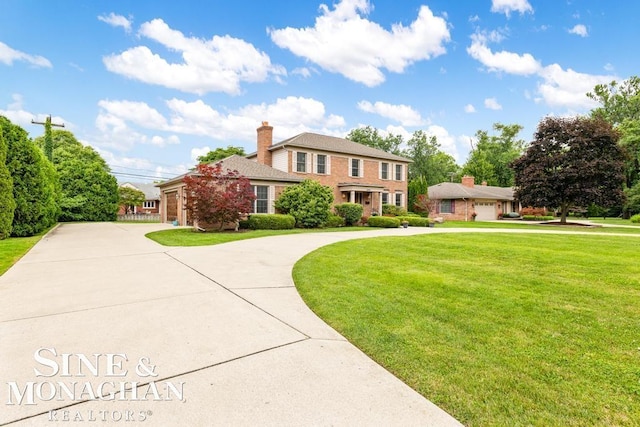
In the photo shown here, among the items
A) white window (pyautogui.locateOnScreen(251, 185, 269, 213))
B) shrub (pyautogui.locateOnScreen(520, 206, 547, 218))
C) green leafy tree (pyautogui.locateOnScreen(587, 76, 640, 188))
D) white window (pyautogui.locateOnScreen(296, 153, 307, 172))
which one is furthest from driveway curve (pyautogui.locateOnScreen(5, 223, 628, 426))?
green leafy tree (pyautogui.locateOnScreen(587, 76, 640, 188))

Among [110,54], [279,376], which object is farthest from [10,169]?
[279,376]

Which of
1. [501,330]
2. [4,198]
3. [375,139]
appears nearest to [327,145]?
[4,198]

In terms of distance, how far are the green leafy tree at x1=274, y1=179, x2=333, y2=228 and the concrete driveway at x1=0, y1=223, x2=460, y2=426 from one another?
12.6 metres

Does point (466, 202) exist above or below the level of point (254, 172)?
below

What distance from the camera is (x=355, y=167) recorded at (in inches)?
954

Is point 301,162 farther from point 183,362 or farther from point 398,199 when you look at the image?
point 183,362

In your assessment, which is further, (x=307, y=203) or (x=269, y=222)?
(x=307, y=203)

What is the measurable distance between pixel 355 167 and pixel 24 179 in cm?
1864

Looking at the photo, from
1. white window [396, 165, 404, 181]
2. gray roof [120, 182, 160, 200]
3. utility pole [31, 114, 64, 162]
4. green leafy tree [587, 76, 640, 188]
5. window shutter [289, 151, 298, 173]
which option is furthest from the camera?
gray roof [120, 182, 160, 200]

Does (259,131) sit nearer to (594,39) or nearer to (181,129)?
(181,129)

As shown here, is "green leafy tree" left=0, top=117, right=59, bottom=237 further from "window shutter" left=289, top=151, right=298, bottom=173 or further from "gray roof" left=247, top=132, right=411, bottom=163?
"window shutter" left=289, top=151, right=298, bottom=173

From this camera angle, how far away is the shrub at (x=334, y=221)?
19.2m

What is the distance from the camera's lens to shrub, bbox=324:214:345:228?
19250mm

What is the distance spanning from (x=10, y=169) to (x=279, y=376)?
16004mm
